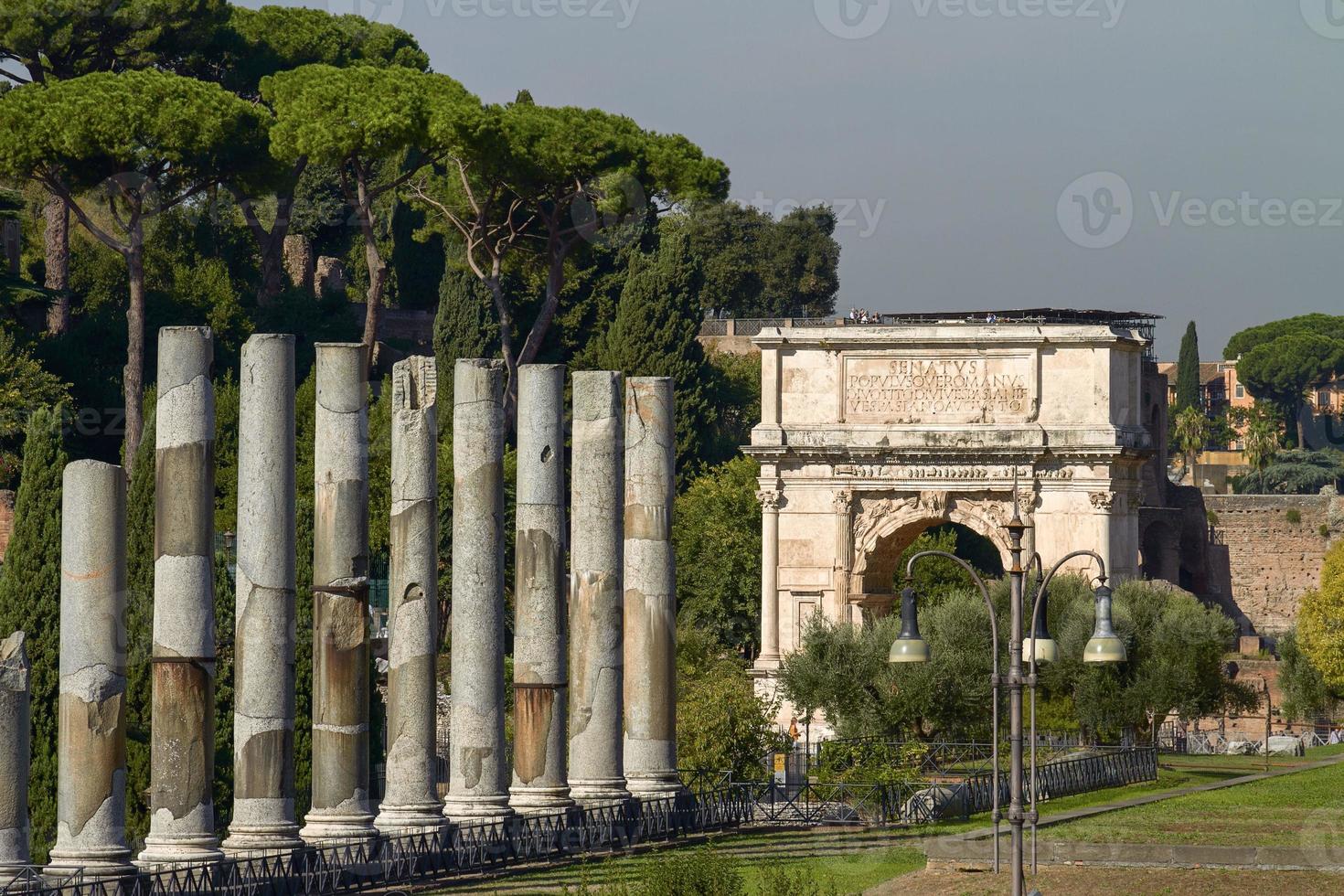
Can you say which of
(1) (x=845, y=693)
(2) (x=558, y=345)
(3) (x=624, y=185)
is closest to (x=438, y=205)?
(3) (x=624, y=185)

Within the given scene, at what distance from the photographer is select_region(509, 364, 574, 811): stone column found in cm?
2670

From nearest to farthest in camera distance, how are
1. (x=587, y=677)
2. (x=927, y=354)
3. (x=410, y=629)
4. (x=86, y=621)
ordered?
1. (x=86, y=621)
2. (x=410, y=629)
3. (x=587, y=677)
4. (x=927, y=354)

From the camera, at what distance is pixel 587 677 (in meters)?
27.9

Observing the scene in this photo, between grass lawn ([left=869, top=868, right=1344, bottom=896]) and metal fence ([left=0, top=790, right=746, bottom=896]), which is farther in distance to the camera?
grass lawn ([left=869, top=868, right=1344, bottom=896])

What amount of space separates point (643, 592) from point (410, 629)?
15.1ft

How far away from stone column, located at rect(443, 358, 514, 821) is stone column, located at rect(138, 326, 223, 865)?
4.07m

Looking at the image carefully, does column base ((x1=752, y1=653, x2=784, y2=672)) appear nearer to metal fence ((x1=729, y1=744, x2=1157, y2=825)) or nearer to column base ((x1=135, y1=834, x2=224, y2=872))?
metal fence ((x1=729, y1=744, x2=1157, y2=825))

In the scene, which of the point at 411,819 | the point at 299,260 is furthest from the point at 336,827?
the point at 299,260

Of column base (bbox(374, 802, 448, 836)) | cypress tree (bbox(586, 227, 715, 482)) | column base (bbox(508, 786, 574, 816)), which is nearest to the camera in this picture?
column base (bbox(374, 802, 448, 836))

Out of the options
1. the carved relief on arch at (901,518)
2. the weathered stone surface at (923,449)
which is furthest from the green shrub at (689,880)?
the carved relief on arch at (901,518)

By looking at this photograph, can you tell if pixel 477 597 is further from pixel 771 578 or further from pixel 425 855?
pixel 771 578

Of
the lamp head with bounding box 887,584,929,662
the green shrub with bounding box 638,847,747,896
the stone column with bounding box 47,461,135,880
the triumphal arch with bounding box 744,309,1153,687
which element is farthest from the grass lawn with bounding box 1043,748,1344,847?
the triumphal arch with bounding box 744,309,1153,687

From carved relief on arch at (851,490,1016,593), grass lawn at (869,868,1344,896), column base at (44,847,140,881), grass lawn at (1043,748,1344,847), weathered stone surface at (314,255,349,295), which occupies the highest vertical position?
weathered stone surface at (314,255,349,295)

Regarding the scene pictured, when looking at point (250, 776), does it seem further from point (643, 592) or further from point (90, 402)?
point (90, 402)
